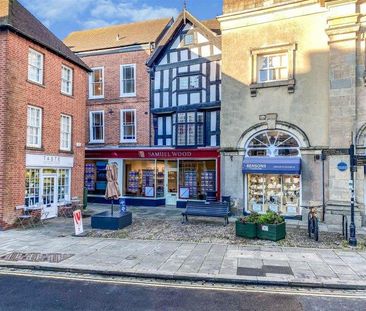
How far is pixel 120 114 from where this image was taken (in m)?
22.7

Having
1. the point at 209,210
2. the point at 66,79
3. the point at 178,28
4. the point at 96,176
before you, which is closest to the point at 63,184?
the point at 96,176

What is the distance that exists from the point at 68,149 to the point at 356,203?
14795 mm

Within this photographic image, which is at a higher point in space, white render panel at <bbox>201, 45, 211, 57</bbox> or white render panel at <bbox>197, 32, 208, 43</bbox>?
white render panel at <bbox>197, 32, 208, 43</bbox>

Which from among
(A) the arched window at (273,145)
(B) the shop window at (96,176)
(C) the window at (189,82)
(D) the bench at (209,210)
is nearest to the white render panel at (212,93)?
(C) the window at (189,82)

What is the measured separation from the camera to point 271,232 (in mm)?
11352

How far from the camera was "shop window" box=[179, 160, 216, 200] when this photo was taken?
66.5 feet

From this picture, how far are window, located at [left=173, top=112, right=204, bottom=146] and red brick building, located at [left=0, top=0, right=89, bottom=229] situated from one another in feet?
19.4

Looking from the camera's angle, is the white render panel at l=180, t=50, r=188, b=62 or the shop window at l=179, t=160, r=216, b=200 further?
the white render panel at l=180, t=50, r=188, b=62

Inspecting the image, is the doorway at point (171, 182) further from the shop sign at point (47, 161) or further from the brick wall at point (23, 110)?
the shop sign at point (47, 161)

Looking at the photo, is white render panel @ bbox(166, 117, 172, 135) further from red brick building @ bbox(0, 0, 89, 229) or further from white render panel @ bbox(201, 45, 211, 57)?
red brick building @ bbox(0, 0, 89, 229)

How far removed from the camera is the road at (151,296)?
6.19m

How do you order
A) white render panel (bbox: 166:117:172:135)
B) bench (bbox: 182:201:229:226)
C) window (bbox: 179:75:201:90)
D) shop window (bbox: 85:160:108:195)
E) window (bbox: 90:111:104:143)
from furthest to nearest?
window (bbox: 90:111:104:143) → shop window (bbox: 85:160:108:195) → white render panel (bbox: 166:117:172:135) → window (bbox: 179:75:201:90) → bench (bbox: 182:201:229:226)

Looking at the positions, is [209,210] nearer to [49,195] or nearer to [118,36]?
[49,195]

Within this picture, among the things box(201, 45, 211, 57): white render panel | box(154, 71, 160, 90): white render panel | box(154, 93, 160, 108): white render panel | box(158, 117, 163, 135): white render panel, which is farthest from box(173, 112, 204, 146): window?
box(201, 45, 211, 57): white render panel
